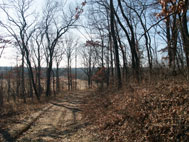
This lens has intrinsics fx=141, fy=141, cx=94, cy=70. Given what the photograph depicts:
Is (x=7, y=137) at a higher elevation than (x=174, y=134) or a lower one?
lower

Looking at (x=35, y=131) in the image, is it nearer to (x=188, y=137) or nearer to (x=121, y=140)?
(x=121, y=140)

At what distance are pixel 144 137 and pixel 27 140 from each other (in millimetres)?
4772

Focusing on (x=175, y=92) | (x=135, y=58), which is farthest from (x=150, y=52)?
(x=175, y=92)

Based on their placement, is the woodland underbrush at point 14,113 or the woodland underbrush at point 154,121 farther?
the woodland underbrush at point 14,113

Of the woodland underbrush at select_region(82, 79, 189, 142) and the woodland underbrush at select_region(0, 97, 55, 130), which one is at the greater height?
the woodland underbrush at select_region(82, 79, 189, 142)

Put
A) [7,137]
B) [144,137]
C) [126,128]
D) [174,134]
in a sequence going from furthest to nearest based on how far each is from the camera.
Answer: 1. [7,137]
2. [126,128]
3. [144,137]
4. [174,134]

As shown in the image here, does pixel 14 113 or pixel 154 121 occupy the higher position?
pixel 154 121

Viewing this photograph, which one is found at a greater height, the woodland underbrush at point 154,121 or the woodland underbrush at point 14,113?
the woodland underbrush at point 154,121

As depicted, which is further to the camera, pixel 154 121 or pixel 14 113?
pixel 14 113

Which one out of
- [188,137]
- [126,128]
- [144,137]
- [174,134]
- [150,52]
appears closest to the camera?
[188,137]

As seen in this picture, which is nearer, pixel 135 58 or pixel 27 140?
pixel 27 140

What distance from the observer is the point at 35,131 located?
23.1 ft

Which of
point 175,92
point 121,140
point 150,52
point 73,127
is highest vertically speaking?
point 150,52

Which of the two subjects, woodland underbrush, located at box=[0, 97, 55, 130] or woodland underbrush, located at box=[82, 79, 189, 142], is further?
woodland underbrush, located at box=[0, 97, 55, 130]
